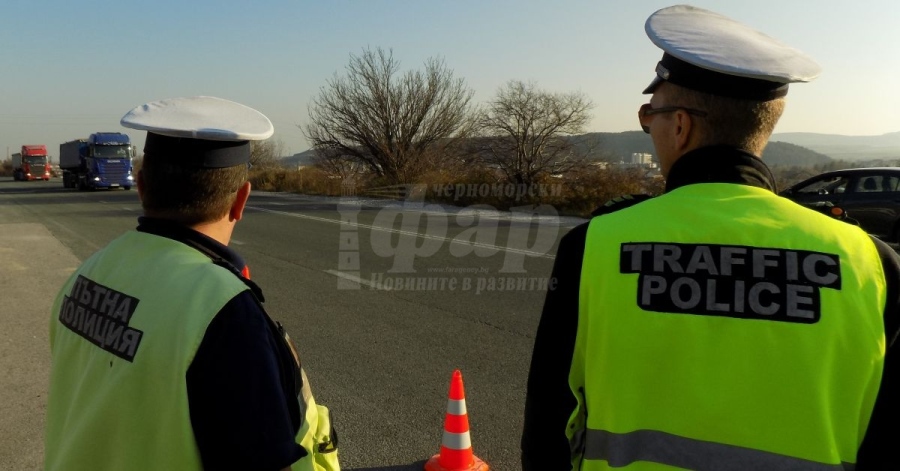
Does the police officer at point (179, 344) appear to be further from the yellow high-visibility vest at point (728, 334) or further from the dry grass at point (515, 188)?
the dry grass at point (515, 188)

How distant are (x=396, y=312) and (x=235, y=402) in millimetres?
6538

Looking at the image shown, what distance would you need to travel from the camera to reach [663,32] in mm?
1680

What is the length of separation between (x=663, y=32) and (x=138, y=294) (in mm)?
1434

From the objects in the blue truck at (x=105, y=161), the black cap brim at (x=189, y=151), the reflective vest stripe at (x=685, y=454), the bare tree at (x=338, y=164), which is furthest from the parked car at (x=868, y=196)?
the blue truck at (x=105, y=161)

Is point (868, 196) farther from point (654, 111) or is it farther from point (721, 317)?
point (721, 317)

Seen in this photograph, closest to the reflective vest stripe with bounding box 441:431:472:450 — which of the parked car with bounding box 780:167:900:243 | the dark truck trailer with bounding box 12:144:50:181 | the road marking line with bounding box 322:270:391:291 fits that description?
the road marking line with bounding box 322:270:391:291

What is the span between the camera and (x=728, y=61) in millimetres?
1525

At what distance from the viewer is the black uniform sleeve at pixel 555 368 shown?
154 centimetres

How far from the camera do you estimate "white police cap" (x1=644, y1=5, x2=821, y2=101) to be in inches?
60.1

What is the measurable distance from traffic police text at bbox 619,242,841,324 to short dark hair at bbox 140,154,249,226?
1.06 metres

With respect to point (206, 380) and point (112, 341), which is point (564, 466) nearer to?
point (206, 380)

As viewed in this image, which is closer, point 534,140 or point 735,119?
point 735,119

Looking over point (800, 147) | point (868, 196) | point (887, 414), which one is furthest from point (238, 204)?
point (800, 147)

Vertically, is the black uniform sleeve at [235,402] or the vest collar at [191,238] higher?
the vest collar at [191,238]
